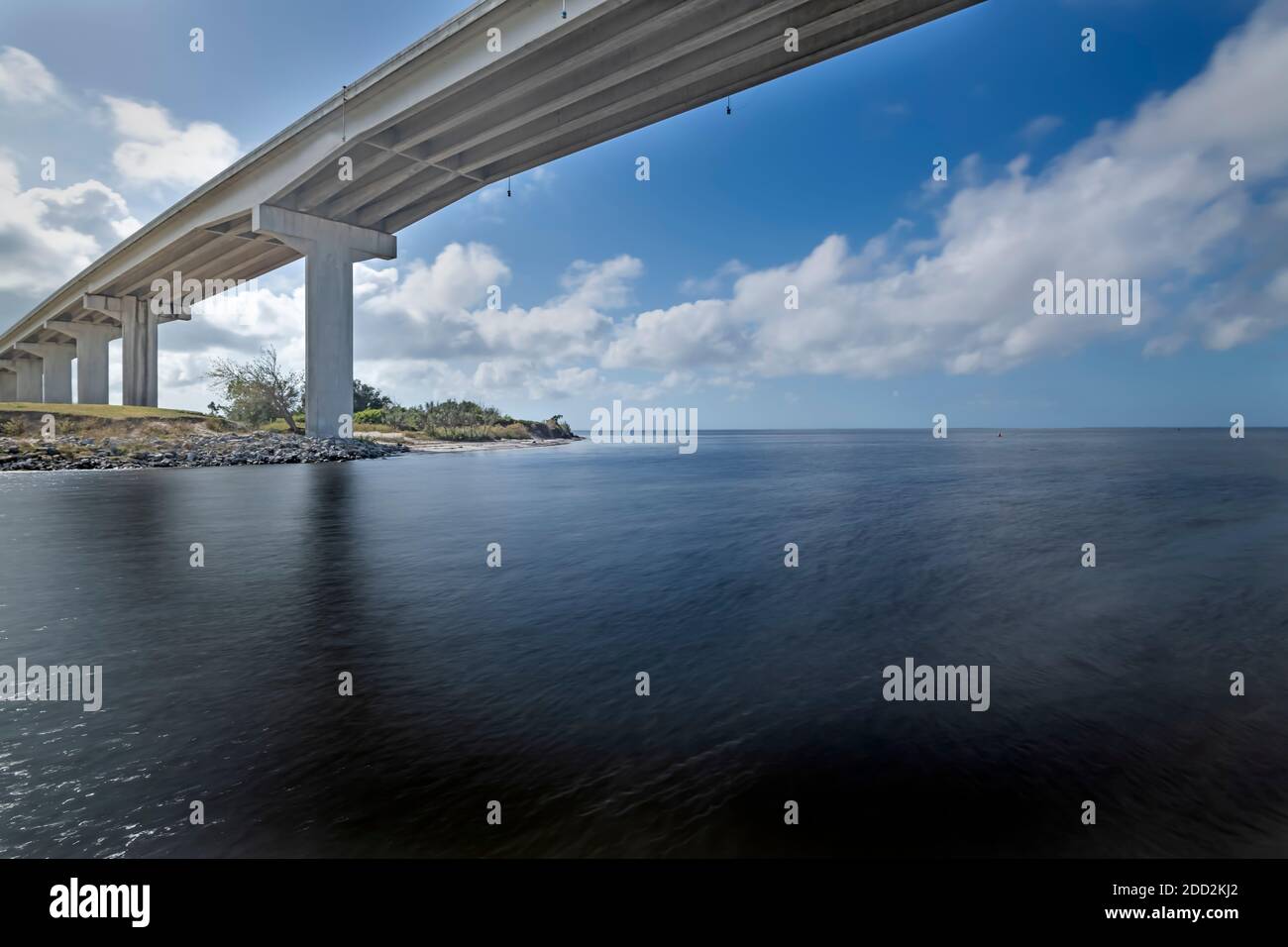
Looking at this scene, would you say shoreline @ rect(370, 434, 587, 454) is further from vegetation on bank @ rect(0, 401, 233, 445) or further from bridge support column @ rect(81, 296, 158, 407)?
bridge support column @ rect(81, 296, 158, 407)

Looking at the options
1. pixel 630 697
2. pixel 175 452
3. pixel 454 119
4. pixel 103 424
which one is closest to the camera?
pixel 630 697

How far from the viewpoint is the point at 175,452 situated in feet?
95.0

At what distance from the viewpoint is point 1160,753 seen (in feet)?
13.6

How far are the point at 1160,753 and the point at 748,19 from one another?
2238cm

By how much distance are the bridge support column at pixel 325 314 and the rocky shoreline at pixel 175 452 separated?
6.35ft

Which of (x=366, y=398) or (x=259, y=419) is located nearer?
(x=259, y=419)

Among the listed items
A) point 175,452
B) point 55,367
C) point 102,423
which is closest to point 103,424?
point 102,423

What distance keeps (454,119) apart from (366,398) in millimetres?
49115

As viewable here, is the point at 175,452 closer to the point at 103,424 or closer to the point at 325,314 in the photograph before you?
the point at 325,314

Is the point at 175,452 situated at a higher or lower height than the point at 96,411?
lower

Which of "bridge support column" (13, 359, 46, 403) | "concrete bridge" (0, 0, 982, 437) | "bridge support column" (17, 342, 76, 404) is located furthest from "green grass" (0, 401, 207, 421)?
"bridge support column" (13, 359, 46, 403)

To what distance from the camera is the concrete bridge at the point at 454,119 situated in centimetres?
1972

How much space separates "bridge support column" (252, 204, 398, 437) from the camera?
33719 mm
